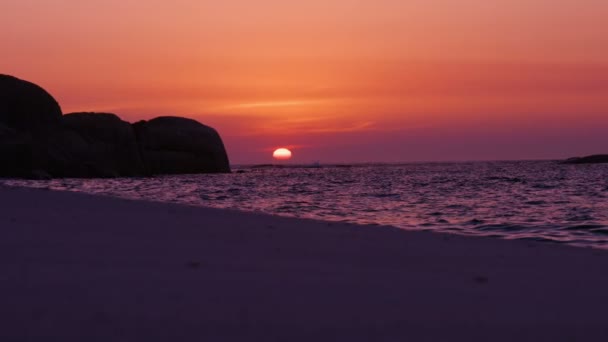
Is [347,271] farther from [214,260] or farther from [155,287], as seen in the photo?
[155,287]

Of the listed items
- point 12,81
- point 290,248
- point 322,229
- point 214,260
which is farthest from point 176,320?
point 12,81

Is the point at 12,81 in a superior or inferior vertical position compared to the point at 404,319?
superior

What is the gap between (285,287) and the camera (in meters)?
3.50

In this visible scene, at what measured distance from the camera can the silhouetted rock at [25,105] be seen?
44375 mm

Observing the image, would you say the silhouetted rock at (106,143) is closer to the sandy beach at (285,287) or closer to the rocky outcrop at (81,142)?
the rocky outcrop at (81,142)

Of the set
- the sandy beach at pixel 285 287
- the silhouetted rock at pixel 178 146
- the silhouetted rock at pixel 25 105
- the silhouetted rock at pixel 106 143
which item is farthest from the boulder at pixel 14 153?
the sandy beach at pixel 285 287

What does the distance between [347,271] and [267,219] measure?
404 cm

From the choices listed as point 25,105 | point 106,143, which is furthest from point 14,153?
point 106,143

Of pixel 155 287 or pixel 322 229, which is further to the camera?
pixel 322 229

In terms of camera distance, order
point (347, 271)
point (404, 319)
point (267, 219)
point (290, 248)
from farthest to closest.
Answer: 1. point (267, 219)
2. point (290, 248)
3. point (347, 271)
4. point (404, 319)

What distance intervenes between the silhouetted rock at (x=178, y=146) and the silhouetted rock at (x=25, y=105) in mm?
12072

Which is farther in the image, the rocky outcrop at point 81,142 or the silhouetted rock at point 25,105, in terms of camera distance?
the silhouetted rock at point 25,105

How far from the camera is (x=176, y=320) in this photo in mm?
2795

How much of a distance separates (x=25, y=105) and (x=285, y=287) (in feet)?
153
